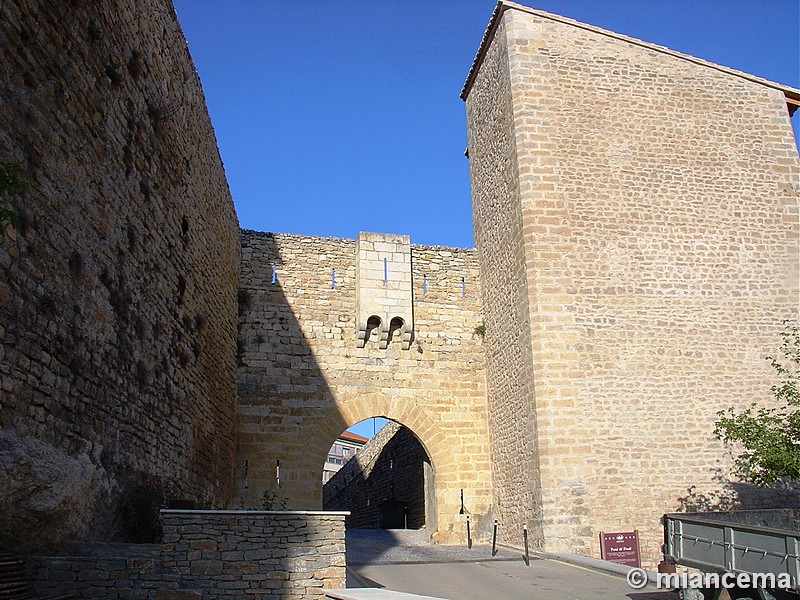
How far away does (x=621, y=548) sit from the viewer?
10977mm

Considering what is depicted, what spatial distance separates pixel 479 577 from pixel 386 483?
38.0 ft

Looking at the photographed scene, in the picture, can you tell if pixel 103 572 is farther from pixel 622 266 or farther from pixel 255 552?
pixel 622 266

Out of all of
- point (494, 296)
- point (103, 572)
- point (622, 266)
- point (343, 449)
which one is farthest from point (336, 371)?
point (343, 449)

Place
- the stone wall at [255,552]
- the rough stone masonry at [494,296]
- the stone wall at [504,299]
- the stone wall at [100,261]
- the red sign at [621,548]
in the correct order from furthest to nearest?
the stone wall at [504,299]
the red sign at [621,548]
the rough stone masonry at [494,296]
the stone wall at [255,552]
the stone wall at [100,261]

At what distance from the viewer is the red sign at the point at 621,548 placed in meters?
10.9

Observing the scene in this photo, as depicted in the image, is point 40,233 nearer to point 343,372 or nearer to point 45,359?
point 45,359

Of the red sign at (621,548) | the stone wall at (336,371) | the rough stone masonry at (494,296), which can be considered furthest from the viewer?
the stone wall at (336,371)

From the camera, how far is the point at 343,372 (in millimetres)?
14586

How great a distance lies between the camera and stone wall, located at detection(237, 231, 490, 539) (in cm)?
1391

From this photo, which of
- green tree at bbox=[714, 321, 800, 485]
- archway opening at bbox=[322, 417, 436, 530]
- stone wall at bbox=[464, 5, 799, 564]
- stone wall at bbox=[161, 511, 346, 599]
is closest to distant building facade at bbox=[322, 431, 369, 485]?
archway opening at bbox=[322, 417, 436, 530]

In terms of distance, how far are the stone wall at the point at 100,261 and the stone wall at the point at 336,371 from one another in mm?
2439

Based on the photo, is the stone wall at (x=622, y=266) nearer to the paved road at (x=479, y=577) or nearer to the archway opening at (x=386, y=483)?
the paved road at (x=479, y=577)

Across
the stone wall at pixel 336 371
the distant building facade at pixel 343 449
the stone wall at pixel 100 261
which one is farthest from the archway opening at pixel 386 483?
the distant building facade at pixel 343 449

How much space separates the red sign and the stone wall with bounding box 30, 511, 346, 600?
16.7 feet
